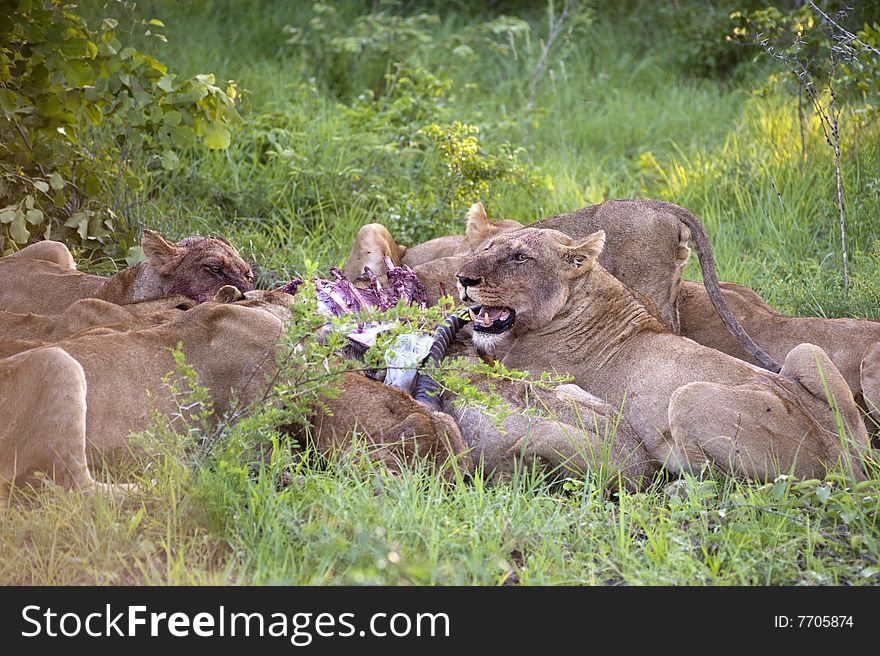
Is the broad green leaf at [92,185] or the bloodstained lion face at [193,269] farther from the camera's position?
the broad green leaf at [92,185]

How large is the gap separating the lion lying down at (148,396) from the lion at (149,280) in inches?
49.1

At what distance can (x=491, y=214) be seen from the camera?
950 cm

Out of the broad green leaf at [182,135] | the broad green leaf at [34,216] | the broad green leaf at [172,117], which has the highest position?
the broad green leaf at [172,117]

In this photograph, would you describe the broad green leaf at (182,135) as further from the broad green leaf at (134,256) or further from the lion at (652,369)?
the lion at (652,369)

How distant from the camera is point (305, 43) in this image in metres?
12.5

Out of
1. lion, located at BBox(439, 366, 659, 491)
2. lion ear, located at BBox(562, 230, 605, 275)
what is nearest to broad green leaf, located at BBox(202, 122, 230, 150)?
lion ear, located at BBox(562, 230, 605, 275)

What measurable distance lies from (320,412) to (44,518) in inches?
53.7

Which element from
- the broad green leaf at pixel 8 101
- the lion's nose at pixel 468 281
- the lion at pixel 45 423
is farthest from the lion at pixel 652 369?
the broad green leaf at pixel 8 101

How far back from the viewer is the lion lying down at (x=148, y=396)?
15.2 ft

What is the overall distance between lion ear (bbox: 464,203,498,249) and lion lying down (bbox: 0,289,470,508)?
2324mm

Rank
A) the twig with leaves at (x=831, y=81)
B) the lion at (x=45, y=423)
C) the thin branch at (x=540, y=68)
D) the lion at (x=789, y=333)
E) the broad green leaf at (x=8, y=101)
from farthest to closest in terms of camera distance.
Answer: the thin branch at (x=540, y=68), the twig with leaves at (x=831, y=81), the broad green leaf at (x=8, y=101), the lion at (x=789, y=333), the lion at (x=45, y=423)

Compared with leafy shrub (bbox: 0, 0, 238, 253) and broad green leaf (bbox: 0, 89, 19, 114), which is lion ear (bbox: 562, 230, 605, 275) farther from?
broad green leaf (bbox: 0, 89, 19, 114)
